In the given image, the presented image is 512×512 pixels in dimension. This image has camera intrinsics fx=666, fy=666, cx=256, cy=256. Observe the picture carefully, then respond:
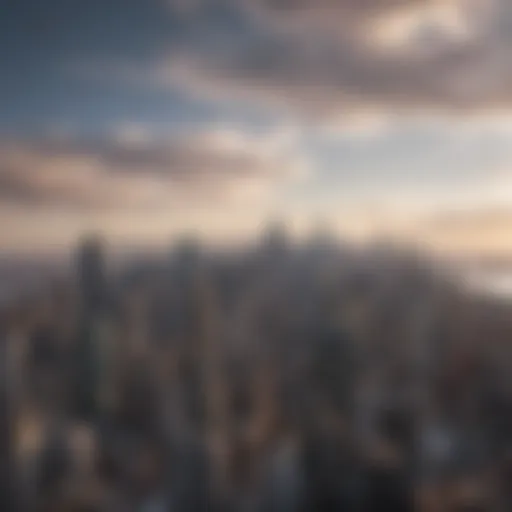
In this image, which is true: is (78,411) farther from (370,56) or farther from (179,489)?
(370,56)

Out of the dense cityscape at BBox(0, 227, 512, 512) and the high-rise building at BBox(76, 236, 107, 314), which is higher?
the high-rise building at BBox(76, 236, 107, 314)

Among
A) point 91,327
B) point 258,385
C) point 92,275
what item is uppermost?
point 92,275

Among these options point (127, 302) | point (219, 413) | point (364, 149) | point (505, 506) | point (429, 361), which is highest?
point (364, 149)

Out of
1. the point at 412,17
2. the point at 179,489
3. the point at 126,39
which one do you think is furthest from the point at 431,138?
the point at 179,489

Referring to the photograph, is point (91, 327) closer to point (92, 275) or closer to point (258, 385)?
point (92, 275)

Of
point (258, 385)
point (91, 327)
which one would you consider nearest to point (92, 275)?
point (91, 327)

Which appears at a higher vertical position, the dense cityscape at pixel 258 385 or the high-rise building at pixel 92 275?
the high-rise building at pixel 92 275

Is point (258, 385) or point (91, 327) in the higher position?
point (91, 327)

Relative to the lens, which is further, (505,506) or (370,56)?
(370,56)
